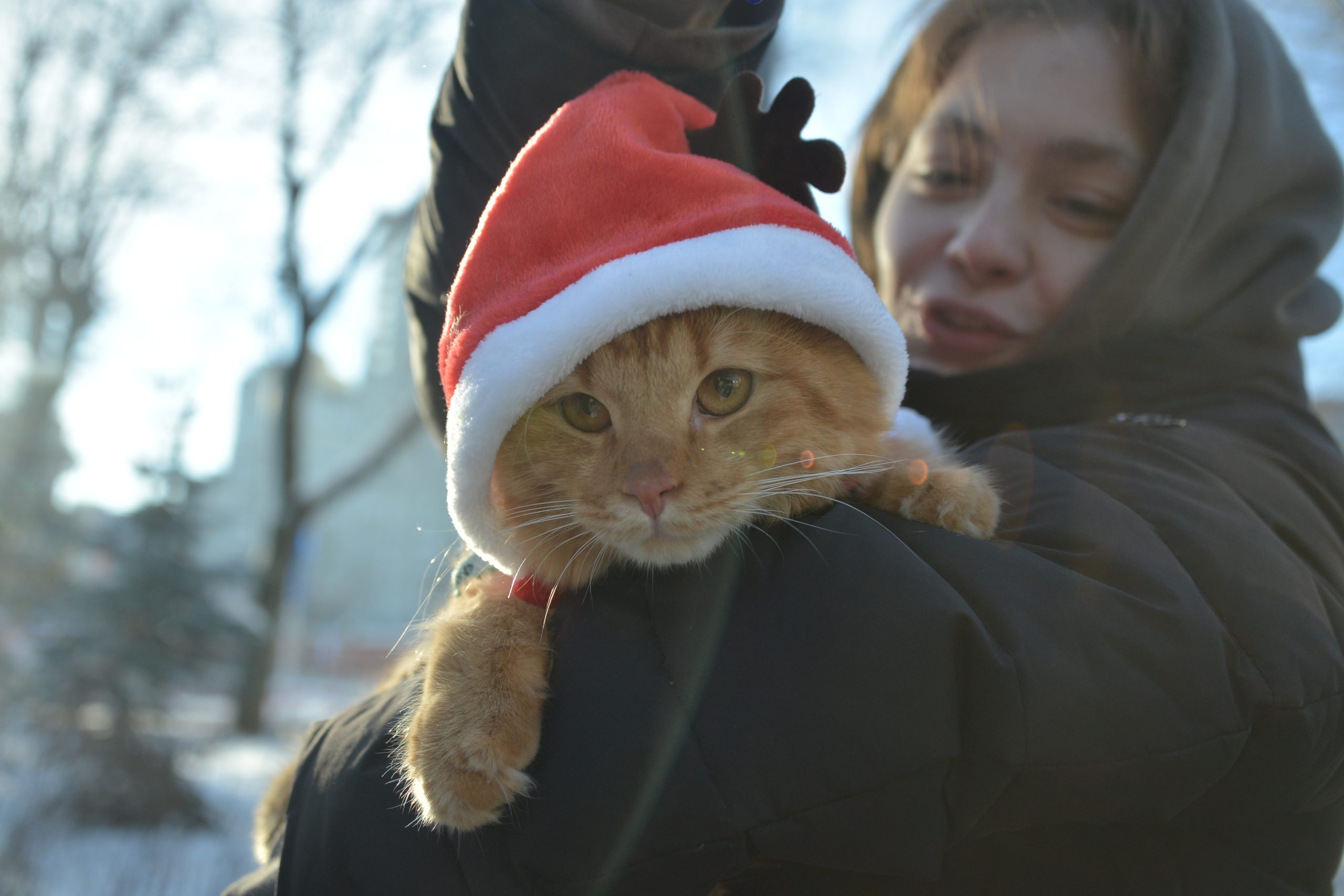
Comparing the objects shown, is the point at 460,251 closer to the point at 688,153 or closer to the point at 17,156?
the point at 688,153

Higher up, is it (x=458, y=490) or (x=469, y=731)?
(x=458, y=490)

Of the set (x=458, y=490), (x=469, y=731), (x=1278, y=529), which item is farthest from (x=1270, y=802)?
(x=458, y=490)

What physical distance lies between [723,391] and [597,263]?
368 mm

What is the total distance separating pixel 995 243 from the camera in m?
1.79

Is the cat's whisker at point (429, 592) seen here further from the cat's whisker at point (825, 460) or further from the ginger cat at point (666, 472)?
the cat's whisker at point (825, 460)

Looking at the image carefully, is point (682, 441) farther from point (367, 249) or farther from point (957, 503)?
point (367, 249)

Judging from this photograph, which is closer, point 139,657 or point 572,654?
point 572,654

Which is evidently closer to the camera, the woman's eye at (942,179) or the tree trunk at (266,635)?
the woman's eye at (942,179)

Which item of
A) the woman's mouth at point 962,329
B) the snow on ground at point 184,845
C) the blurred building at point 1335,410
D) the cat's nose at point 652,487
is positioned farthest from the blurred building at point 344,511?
the blurred building at point 1335,410

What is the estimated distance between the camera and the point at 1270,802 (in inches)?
39.9

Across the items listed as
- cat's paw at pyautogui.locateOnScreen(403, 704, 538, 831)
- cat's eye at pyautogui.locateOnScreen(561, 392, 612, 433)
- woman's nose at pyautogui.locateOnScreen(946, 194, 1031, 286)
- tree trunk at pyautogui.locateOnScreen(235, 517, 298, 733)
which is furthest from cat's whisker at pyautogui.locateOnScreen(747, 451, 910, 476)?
tree trunk at pyautogui.locateOnScreen(235, 517, 298, 733)

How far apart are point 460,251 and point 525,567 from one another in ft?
2.00

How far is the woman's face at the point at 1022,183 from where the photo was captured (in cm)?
178

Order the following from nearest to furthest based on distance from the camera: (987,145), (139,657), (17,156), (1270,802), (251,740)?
1. (1270,802)
2. (987,145)
3. (139,657)
4. (251,740)
5. (17,156)
